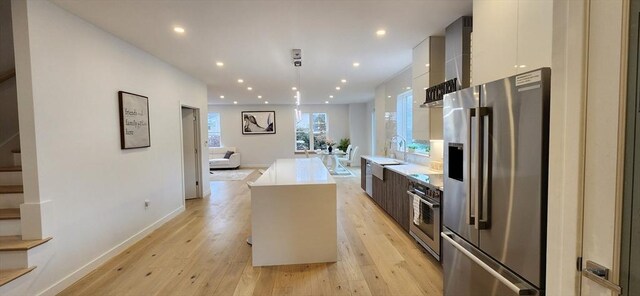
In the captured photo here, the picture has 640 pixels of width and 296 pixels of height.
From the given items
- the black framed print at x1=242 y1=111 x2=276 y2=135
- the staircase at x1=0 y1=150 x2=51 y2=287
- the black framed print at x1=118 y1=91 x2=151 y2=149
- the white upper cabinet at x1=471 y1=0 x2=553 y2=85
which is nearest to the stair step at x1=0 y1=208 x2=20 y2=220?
the staircase at x1=0 y1=150 x2=51 y2=287

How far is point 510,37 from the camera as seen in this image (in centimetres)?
203

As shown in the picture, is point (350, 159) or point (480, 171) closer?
point (480, 171)

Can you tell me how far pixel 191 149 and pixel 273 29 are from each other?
3.88 meters

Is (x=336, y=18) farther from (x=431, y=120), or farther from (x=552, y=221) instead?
(x=552, y=221)

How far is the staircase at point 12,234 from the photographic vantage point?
2.26 meters

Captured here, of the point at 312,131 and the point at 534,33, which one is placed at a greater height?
the point at 534,33

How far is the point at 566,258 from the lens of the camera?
111cm

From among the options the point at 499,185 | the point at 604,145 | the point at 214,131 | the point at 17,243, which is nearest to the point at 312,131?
the point at 214,131

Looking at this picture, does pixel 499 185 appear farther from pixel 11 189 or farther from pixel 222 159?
pixel 222 159

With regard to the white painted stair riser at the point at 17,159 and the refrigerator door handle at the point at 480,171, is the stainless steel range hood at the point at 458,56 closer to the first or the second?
the refrigerator door handle at the point at 480,171

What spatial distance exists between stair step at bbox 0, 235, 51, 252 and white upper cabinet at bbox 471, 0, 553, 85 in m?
3.94

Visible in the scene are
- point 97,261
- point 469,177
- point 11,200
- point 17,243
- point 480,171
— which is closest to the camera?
point 480,171

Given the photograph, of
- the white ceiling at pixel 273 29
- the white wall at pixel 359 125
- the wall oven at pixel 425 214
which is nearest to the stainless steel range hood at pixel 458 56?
the white ceiling at pixel 273 29

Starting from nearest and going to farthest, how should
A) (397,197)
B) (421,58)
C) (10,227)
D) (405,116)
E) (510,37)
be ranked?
1. (510,37)
2. (10,227)
3. (421,58)
4. (397,197)
5. (405,116)
